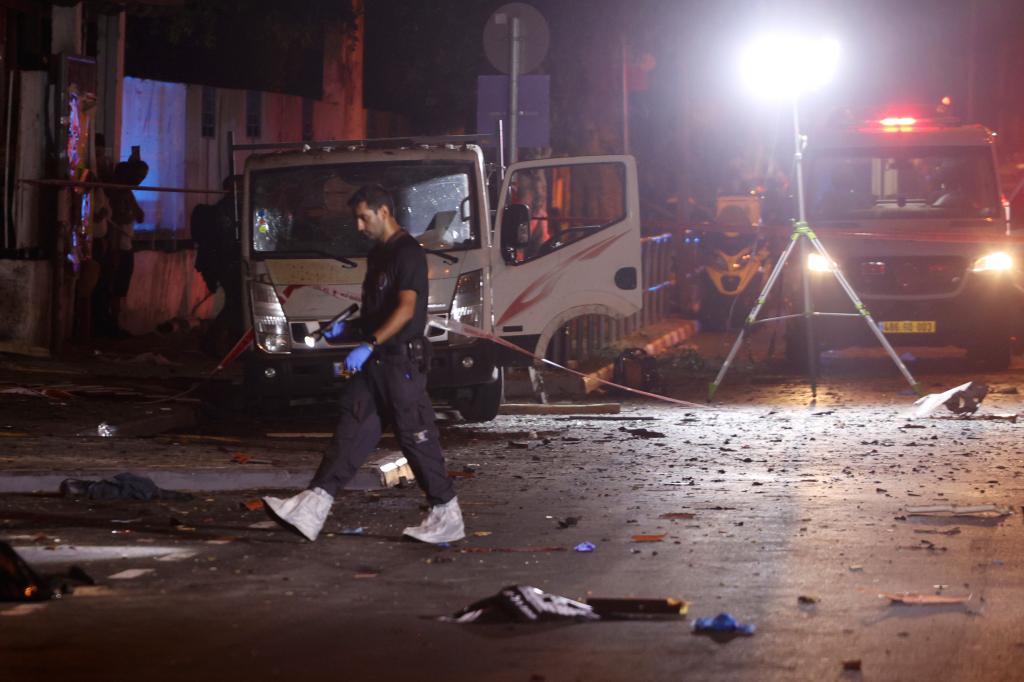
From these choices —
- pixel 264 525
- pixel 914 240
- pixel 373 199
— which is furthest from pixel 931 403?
pixel 264 525

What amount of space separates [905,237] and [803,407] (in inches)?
153

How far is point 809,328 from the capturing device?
1700 centimetres

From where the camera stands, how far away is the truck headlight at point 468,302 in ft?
43.4

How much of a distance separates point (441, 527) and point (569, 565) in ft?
2.71

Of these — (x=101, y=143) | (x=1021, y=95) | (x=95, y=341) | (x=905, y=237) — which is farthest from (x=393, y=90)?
(x=1021, y=95)

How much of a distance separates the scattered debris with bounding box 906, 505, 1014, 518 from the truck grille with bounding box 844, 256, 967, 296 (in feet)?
29.5

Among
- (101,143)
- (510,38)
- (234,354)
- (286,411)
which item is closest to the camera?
(234,354)

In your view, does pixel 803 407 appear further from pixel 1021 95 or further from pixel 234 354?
pixel 1021 95

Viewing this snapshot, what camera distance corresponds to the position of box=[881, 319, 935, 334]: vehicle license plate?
715 inches

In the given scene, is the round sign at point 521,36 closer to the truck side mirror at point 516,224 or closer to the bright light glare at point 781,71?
the truck side mirror at point 516,224

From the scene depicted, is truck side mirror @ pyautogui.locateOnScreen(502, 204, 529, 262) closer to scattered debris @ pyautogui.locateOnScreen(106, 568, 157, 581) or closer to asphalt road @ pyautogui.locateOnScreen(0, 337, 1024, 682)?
asphalt road @ pyautogui.locateOnScreen(0, 337, 1024, 682)

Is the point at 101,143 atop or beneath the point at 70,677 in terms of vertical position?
atop

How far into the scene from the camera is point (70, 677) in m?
5.68

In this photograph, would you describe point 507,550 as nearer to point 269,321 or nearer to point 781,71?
point 269,321
